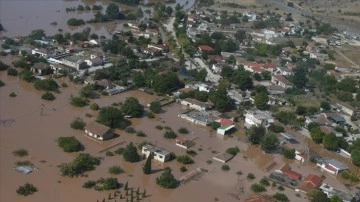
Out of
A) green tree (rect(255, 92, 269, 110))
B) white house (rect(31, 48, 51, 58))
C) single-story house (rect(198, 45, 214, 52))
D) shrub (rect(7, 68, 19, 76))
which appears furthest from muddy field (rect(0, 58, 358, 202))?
single-story house (rect(198, 45, 214, 52))

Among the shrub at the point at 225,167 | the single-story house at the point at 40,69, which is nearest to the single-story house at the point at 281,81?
the shrub at the point at 225,167

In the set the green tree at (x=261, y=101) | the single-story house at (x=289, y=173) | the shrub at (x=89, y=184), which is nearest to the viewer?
the shrub at (x=89, y=184)

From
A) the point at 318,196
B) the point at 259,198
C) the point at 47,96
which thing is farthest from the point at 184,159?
the point at 47,96

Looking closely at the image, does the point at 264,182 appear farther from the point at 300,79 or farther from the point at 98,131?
the point at 300,79

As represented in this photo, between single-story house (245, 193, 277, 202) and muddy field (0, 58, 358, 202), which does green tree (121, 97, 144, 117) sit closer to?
muddy field (0, 58, 358, 202)

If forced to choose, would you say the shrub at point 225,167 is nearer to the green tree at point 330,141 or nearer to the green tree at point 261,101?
the green tree at point 330,141
